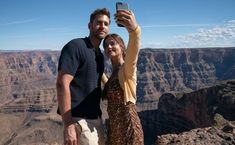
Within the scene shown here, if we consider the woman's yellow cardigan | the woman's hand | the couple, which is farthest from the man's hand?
the woman's hand

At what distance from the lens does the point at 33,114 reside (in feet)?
418

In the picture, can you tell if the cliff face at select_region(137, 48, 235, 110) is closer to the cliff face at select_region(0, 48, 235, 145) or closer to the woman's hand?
the cliff face at select_region(0, 48, 235, 145)

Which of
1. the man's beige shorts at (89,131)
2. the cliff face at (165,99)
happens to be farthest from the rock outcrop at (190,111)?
the man's beige shorts at (89,131)

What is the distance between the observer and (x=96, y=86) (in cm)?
514

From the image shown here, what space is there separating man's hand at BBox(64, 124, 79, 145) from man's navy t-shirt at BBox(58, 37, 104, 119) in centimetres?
29

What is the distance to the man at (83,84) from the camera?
187 inches

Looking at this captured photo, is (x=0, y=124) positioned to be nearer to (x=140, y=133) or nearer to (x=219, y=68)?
(x=219, y=68)

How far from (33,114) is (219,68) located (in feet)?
261

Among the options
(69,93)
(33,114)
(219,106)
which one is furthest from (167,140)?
(33,114)

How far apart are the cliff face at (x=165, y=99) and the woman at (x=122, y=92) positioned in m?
35.8

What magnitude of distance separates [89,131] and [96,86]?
2.13 ft

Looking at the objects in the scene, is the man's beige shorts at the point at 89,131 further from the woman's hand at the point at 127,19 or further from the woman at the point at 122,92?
the woman's hand at the point at 127,19

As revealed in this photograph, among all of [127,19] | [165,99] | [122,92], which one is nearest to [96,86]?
[122,92]

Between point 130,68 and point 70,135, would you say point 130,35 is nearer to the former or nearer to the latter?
point 130,68
